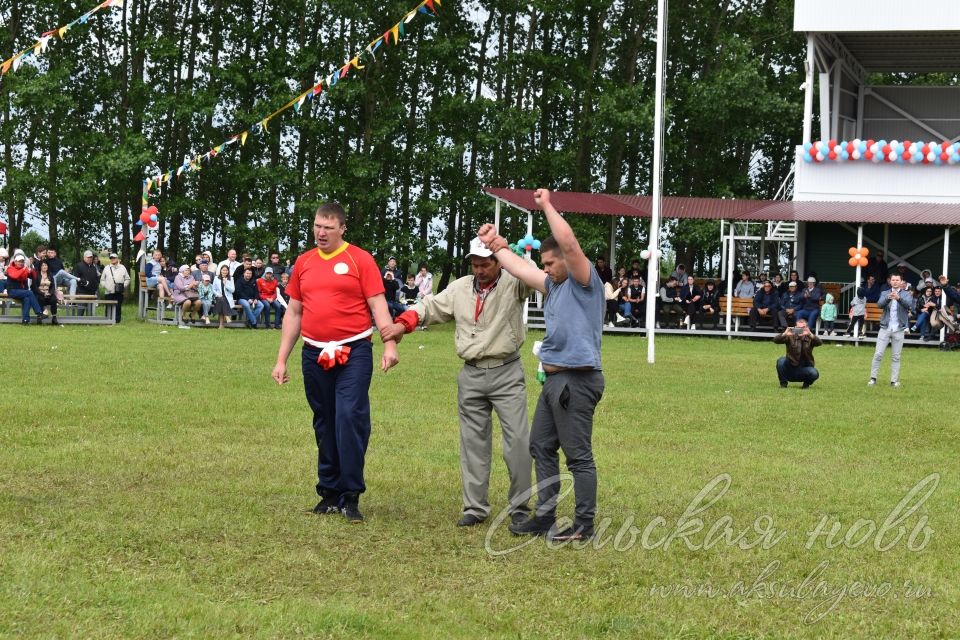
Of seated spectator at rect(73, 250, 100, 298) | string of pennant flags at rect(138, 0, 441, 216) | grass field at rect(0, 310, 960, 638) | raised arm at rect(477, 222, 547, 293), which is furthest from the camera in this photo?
seated spectator at rect(73, 250, 100, 298)

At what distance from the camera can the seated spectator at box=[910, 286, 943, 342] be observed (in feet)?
98.2

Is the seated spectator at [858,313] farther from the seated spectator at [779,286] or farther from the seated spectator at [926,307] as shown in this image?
the seated spectator at [779,286]

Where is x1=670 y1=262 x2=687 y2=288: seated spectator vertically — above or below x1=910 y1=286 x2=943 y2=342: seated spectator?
above

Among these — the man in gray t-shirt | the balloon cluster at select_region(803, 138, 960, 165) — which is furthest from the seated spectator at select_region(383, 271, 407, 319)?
the man in gray t-shirt

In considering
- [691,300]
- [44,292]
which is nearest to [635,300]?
[691,300]

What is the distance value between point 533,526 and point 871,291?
25.5 m

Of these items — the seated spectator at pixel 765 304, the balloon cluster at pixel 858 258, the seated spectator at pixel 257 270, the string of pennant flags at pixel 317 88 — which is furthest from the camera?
the seated spectator at pixel 765 304

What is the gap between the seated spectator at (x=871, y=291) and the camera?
30.9m

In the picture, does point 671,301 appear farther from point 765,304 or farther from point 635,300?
point 765,304

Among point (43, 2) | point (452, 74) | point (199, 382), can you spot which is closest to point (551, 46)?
point (452, 74)

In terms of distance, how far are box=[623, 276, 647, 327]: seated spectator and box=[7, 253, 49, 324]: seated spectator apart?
13287 mm

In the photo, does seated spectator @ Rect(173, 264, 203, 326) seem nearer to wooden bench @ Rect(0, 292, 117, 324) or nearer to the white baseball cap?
wooden bench @ Rect(0, 292, 117, 324)

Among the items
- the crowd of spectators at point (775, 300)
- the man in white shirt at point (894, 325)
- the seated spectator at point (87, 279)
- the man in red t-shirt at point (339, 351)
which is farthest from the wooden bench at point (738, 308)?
the man in red t-shirt at point (339, 351)

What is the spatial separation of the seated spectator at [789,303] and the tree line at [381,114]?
7.93m
